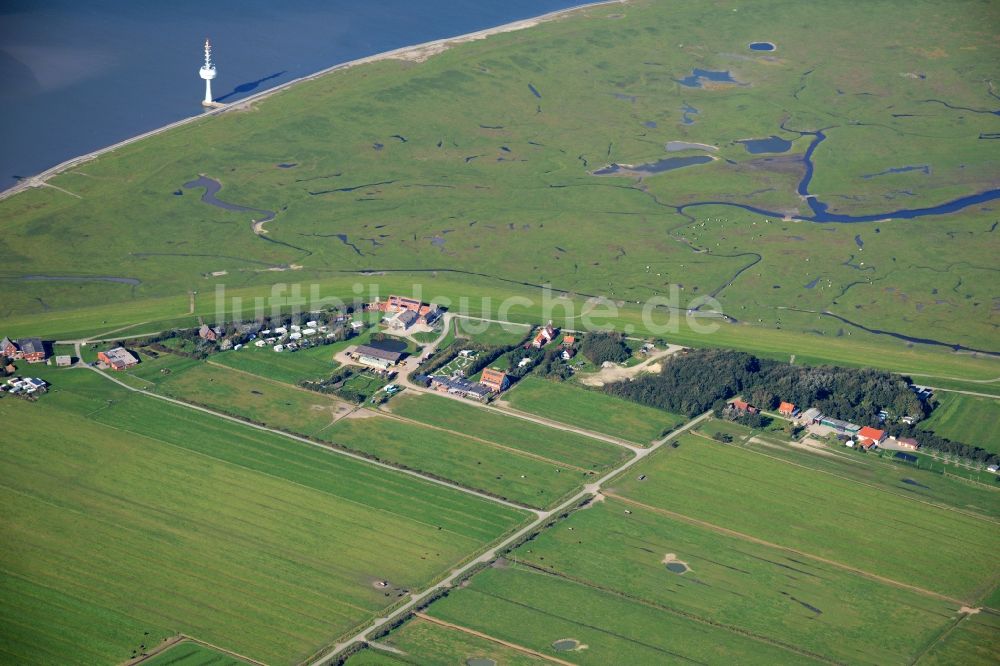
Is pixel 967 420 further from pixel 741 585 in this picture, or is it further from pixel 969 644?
pixel 741 585

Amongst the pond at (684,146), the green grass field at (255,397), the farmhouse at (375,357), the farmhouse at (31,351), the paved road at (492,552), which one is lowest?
the paved road at (492,552)

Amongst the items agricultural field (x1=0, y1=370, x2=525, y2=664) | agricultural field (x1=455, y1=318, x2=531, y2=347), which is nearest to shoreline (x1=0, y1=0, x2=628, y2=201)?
agricultural field (x1=0, y1=370, x2=525, y2=664)

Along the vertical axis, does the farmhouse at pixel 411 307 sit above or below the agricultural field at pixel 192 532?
above

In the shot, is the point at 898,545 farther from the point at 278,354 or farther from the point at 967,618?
the point at 278,354

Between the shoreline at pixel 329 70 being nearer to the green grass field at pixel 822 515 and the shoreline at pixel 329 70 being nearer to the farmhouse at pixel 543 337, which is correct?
the farmhouse at pixel 543 337

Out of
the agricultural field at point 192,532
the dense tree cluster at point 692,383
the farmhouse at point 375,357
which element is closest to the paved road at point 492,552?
the agricultural field at point 192,532

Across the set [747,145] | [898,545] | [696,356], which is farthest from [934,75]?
[898,545]
